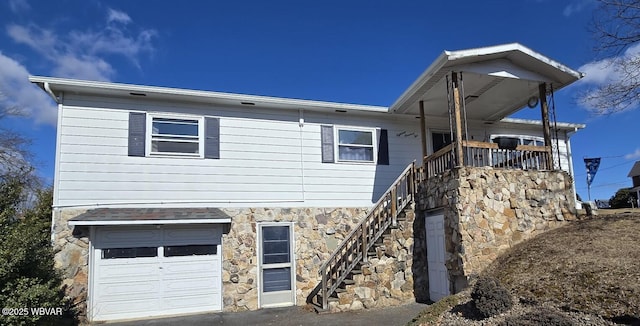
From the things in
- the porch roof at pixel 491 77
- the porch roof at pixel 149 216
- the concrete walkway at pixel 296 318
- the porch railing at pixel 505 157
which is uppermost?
the porch roof at pixel 491 77

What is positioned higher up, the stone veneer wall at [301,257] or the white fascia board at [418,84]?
the white fascia board at [418,84]

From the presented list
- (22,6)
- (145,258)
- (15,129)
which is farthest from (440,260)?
(15,129)

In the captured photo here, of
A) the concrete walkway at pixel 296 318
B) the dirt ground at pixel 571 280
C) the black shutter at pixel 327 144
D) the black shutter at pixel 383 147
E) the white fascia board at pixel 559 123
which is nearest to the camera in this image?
the dirt ground at pixel 571 280

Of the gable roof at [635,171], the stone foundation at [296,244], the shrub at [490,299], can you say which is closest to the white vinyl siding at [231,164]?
the stone foundation at [296,244]

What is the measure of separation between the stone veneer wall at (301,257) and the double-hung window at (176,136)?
1759 millimetres

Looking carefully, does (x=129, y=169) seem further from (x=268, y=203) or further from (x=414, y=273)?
(x=414, y=273)

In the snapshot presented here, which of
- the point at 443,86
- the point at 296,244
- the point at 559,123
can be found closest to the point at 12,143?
the point at 296,244

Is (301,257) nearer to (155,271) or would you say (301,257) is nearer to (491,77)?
(155,271)

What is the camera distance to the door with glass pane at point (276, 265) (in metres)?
9.20

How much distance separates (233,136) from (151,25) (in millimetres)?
4236

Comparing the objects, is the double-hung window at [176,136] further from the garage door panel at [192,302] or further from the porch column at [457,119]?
the porch column at [457,119]

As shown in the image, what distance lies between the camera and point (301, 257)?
9.53 metres

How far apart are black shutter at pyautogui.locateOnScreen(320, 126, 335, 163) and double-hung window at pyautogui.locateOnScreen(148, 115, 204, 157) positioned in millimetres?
3087

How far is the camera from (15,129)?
14461mm
